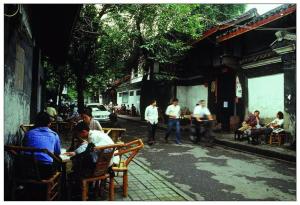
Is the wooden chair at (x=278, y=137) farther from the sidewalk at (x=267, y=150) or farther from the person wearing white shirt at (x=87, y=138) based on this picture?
the person wearing white shirt at (x=87, y=138)

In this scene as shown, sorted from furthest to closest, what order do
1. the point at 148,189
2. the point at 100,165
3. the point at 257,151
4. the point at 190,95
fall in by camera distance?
the point at 190,95, the point at 257,151, the point at 148,189, the point at 100,165

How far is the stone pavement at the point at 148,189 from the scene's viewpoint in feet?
17.9

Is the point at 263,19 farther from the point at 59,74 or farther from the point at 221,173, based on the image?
the point at 59,74

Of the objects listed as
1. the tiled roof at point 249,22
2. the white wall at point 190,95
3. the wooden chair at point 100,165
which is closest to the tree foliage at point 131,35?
the tiled roof at point 249,22

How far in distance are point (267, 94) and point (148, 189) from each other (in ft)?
32.5

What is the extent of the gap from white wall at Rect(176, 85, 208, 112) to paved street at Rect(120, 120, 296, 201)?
8900 mm


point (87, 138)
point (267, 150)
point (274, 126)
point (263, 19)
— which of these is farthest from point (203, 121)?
point (87, 138)

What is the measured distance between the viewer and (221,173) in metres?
7.65

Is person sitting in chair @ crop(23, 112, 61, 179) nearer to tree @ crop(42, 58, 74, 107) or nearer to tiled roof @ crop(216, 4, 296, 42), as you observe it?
tiled roof @ crop(216, 4, 296, 42)

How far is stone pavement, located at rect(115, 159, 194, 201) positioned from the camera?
545cm

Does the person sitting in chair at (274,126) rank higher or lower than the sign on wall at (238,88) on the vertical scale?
lower

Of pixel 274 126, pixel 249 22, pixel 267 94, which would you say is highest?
pixel 249 22

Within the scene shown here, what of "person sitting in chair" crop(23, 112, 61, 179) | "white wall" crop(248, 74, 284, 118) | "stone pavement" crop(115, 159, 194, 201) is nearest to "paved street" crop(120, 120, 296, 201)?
"stone pavement" crop(115, 159, 194, 201)

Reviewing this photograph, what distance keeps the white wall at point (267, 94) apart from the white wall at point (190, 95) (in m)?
4.44
